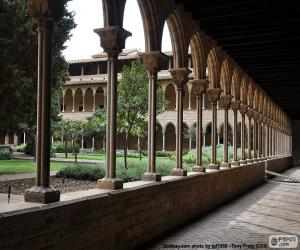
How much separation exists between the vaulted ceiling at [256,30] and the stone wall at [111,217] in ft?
11.0

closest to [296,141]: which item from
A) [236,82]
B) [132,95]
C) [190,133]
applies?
[190,133]

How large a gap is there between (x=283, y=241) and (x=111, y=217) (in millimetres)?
2896

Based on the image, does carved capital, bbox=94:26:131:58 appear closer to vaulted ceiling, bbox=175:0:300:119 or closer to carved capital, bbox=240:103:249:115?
vaulted ceiling, bbox=175:0:300:119

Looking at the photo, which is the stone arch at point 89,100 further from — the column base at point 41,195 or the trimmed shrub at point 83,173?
the column base at point 41,195

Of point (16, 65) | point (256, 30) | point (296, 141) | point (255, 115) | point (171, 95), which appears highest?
point (171, 95)

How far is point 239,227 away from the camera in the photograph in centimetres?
720

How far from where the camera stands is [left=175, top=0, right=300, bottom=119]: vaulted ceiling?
7965mm

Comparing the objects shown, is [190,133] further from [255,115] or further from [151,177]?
[151,177]

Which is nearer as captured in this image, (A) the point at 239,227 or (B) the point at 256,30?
(A) the point at 239,227

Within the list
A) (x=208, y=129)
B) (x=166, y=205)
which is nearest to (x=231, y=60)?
(x=166, y=205)

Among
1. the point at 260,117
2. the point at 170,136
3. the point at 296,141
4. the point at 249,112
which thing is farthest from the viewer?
the point at 170,136

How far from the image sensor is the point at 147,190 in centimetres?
602

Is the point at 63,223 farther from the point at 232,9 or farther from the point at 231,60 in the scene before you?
the point at 231,60

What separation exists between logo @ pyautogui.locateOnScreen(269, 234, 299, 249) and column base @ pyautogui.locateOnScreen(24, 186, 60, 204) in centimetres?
342
